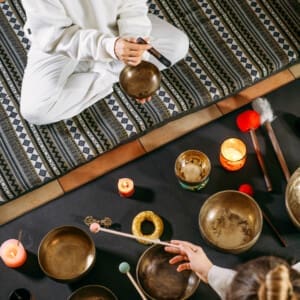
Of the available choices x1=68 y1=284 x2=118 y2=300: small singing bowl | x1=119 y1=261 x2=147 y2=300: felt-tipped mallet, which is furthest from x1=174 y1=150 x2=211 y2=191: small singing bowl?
x1=68 y1=284 x2=118 y2=300: small singing bowl

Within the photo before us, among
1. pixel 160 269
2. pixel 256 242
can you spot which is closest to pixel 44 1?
pixel 160 269

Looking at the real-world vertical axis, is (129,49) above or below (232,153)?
above

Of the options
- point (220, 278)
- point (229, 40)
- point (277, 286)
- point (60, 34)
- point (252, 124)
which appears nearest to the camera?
point (277, 286)

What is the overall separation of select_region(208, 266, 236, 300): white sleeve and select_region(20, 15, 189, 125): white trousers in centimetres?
91

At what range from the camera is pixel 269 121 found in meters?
2.18

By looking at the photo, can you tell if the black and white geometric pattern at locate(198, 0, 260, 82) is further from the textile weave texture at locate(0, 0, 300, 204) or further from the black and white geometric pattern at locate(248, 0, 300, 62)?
the black and white geometric pattern at locate(248, 0, 300, 62)

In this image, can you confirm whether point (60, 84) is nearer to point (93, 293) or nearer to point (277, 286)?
point (93, 293)

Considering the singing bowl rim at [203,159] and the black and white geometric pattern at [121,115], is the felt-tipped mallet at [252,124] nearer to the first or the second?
the singing bowl rim at [203,159]

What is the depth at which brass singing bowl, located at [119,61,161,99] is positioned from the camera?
1.98 metres

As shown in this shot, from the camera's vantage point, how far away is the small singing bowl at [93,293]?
71.9 inches

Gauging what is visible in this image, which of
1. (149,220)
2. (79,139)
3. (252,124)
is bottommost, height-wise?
(149,220)

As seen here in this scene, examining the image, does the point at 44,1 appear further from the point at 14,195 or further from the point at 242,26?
the point at 242,26

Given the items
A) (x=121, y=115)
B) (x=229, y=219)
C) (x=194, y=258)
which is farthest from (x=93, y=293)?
(x=121, y=115)

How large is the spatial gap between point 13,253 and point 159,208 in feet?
1.88
